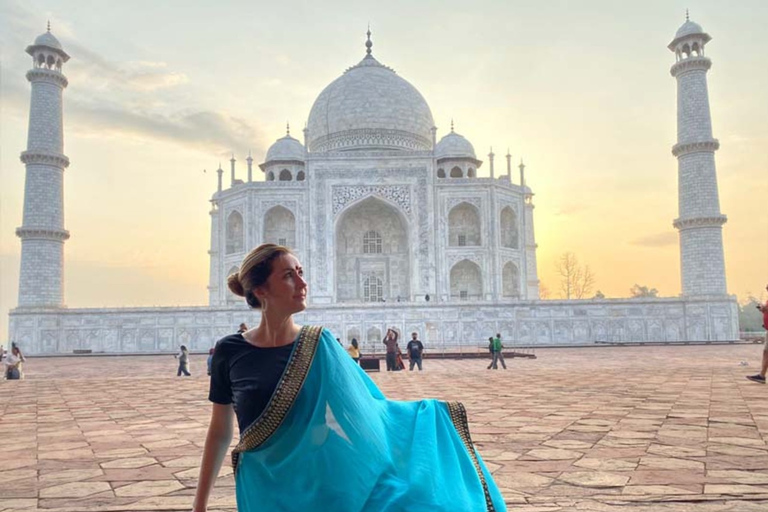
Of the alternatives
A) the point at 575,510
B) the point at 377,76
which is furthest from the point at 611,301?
the point at 575,510

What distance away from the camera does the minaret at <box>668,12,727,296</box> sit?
24.1m

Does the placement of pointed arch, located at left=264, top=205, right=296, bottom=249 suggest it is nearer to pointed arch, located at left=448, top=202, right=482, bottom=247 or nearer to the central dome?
the central dome

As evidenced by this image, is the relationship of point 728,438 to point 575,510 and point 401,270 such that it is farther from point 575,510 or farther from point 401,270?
point 401,270

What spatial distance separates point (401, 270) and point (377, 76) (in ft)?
36.6

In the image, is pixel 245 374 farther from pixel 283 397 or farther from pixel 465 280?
pixel 465 280

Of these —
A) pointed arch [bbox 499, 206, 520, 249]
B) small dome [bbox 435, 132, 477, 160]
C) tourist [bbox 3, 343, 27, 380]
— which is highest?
small dome [bbox 435, 132, 477, 160]

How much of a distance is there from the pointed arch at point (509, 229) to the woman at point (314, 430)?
29510mm

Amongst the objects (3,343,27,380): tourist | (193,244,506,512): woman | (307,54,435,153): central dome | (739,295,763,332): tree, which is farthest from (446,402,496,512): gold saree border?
(739,295,763,332): tree

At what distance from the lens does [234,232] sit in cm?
3117

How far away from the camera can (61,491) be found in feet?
11.0

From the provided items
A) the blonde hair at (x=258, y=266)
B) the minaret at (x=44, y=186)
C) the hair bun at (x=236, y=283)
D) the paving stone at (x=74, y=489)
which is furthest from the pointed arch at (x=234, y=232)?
the blonde hair at (x=258, y=266)

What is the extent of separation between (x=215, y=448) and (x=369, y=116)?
31.6 meters

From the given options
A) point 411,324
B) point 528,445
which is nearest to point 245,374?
point 528,445

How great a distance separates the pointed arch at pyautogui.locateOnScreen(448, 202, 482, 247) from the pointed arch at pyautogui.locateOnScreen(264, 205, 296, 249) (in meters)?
7.31
